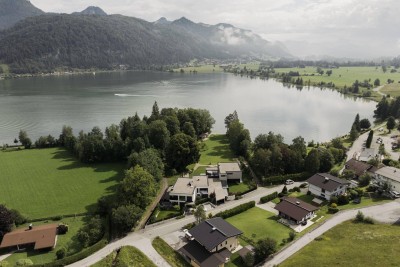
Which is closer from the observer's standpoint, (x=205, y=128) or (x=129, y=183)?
(x=129, y=183)

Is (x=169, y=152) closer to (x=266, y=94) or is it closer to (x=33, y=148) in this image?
(x=33, y=148)

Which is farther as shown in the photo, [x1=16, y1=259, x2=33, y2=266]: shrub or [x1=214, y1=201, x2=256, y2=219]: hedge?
[x1=214, y1=201, x2=256, y2=219]: hedge

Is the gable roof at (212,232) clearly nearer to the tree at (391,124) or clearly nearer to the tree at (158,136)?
the tree at (158,136)

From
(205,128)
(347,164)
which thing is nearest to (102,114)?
(205,128)

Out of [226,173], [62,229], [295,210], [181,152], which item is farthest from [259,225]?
[62,229]

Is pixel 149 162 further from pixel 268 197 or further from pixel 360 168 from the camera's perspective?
pixel 360 168

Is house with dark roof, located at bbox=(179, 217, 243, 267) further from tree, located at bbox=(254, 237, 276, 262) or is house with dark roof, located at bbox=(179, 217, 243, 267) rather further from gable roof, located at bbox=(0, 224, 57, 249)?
gable roof, located at bbox=(0, 224, 57, 249)

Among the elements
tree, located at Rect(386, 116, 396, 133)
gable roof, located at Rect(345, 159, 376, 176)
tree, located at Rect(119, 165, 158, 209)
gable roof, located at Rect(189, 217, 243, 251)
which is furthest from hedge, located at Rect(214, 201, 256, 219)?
tree, located at Rect(386, 116, 396, 133)
